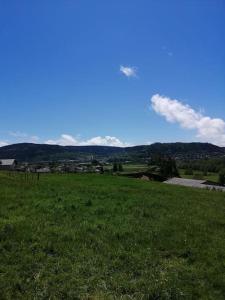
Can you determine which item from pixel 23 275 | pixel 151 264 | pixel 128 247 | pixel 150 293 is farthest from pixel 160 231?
pixel 23 275

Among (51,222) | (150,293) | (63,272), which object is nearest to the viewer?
(150,293)

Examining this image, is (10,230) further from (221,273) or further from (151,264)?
(221,273)

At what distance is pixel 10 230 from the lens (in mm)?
10422

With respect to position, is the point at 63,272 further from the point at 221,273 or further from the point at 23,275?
the point at 221,273

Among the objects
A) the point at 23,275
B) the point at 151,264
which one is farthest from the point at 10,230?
the point at 151,264

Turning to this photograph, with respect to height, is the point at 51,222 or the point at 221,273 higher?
the point at 51,222

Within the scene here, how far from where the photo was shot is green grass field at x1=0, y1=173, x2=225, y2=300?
7637 millimetres

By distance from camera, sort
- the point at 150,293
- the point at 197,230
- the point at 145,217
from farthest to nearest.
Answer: the point at 145,217 → the point at 197,230 → the point at 150,293

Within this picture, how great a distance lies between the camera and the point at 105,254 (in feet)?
31.1

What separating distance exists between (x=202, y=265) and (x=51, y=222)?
4935mm

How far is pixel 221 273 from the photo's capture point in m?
9.00

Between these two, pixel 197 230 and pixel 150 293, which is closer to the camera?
pixel 150 293

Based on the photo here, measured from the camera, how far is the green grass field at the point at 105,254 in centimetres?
764

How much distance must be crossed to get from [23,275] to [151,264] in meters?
3.09
